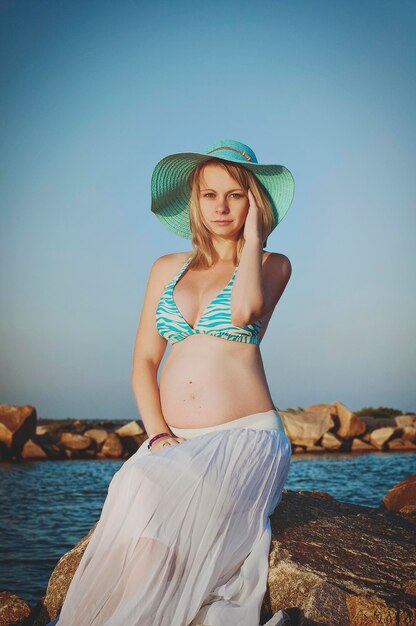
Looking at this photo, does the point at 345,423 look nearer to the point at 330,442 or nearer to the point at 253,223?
the point at 330,442

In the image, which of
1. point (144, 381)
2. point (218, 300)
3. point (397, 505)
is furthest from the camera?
point (397, 505)

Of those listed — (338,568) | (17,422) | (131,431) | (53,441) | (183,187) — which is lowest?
(53,441)

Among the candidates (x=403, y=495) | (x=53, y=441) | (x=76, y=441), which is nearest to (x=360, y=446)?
(x=76, y=441)

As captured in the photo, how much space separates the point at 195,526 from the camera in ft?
9.68

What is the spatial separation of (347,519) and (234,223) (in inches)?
82.3

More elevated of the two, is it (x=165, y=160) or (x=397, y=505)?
(x=165, y=160)

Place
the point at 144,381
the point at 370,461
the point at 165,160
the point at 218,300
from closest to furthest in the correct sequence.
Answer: the point at 218,300 < the point at 144,381 < the point at 165,160 < the point at 370,461

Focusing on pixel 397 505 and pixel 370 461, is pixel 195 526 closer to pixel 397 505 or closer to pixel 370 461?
pixel 397 505

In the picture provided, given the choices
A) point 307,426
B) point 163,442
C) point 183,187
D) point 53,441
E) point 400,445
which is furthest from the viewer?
point 400,445

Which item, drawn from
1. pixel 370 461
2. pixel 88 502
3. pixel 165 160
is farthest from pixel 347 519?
pixel 370 461

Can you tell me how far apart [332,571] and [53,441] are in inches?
814

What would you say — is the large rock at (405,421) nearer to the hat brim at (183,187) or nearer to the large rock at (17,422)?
the large rock at (17,422)

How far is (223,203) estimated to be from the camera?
152 inches

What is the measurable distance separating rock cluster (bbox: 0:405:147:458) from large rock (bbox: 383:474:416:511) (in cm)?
1529
